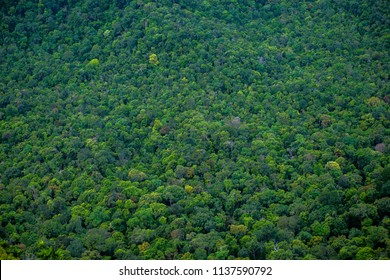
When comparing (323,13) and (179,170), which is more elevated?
(323,13)

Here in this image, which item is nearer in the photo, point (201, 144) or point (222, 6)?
point (201, 144)

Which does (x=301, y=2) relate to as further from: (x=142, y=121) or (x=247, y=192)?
(x=247, y=192)

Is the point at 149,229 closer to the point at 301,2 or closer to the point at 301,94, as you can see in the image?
the point at 301,94

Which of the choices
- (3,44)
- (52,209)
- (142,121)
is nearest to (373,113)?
(142,121)

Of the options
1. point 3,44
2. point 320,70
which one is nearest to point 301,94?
point 320,70
